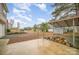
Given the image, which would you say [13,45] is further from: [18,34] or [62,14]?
[62,14]

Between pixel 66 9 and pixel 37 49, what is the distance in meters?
0.61

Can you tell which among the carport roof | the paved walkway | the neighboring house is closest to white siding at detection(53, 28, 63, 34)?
the carport roof

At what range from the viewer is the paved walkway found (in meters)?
1.71

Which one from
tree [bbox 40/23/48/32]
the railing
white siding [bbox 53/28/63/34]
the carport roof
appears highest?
the railing

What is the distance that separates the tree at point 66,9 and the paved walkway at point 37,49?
390 mm

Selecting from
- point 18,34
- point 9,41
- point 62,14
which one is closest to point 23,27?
point 18,34

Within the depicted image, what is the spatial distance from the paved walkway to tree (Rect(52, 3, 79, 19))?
15.3 inches

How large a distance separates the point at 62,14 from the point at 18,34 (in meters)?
0.60

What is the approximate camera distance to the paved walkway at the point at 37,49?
1.71m

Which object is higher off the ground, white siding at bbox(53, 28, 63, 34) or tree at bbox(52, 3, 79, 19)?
tree at bbox(52, 3, 79, 19)

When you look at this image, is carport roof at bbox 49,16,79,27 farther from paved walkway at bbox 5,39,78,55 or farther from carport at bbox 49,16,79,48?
paved walkway at bbox 5,39,78,55

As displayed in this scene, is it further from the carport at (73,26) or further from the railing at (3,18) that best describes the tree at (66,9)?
the railing at (3,18)

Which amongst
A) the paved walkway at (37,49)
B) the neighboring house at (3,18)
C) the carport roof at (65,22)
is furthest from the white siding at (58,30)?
the neighboring house at (3,18)

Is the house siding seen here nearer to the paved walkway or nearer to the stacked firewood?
the paved walkway
